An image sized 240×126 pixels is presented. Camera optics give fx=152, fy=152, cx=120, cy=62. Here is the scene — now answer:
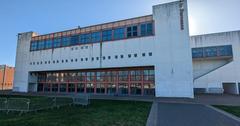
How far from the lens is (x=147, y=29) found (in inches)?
967

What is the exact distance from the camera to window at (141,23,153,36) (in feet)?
79.8

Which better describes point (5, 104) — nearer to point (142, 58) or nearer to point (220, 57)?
point (142, 58)

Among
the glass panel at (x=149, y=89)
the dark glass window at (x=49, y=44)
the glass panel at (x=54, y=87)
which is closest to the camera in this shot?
the glass panel at (x=149, y=89)

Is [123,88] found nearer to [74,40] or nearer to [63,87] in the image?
[63,87]

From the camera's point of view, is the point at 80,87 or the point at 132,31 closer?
the point at 132,31

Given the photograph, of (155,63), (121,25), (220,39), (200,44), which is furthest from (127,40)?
(220,39)

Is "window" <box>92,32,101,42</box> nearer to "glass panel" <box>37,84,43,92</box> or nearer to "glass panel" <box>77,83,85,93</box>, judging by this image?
"glass panel" <box>77,83,85,93</box>

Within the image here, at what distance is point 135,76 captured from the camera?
25.7 meters

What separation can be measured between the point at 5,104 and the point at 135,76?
61.1ft

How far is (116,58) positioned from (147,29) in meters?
6.97

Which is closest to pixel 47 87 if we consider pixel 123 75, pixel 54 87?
pixel 54 87

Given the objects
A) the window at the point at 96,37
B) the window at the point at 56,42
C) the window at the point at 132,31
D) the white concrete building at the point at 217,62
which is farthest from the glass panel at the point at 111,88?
the white concrete building at the point at 217,62

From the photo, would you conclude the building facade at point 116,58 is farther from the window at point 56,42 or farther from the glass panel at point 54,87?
the glass panel at point 54,87

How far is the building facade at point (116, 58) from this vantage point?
22234 millimetres
